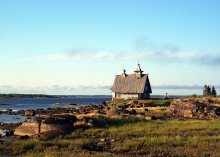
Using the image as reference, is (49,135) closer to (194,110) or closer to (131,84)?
(194,110)

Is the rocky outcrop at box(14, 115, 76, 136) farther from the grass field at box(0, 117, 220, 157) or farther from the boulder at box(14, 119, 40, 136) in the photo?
the grass field at box(0, 117, 220, 157)

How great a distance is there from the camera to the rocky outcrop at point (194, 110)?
55.4 metres

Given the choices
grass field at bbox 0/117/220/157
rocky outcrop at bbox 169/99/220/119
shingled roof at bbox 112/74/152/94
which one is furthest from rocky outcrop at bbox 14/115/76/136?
shingled roof at bbox 112/74/152/94

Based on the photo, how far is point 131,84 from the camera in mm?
100438

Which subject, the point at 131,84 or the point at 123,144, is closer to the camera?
the point at 123,144

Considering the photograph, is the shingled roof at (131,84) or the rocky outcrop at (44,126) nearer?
the rocky outcrop at (44,126)

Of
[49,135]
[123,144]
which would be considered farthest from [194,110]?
[123,144]

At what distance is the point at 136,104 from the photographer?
261 feet

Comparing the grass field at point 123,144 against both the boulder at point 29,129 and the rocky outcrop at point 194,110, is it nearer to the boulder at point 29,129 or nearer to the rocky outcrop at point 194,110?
the boulder at point 29,129

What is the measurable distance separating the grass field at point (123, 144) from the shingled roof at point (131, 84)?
5941cm

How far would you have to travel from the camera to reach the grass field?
2627 centimetres

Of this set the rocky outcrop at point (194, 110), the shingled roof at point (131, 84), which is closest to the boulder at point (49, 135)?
the rocky outcrop at point (194, 110)

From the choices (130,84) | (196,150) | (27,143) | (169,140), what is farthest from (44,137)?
(130,84)

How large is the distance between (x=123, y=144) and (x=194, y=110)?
28819 mm
